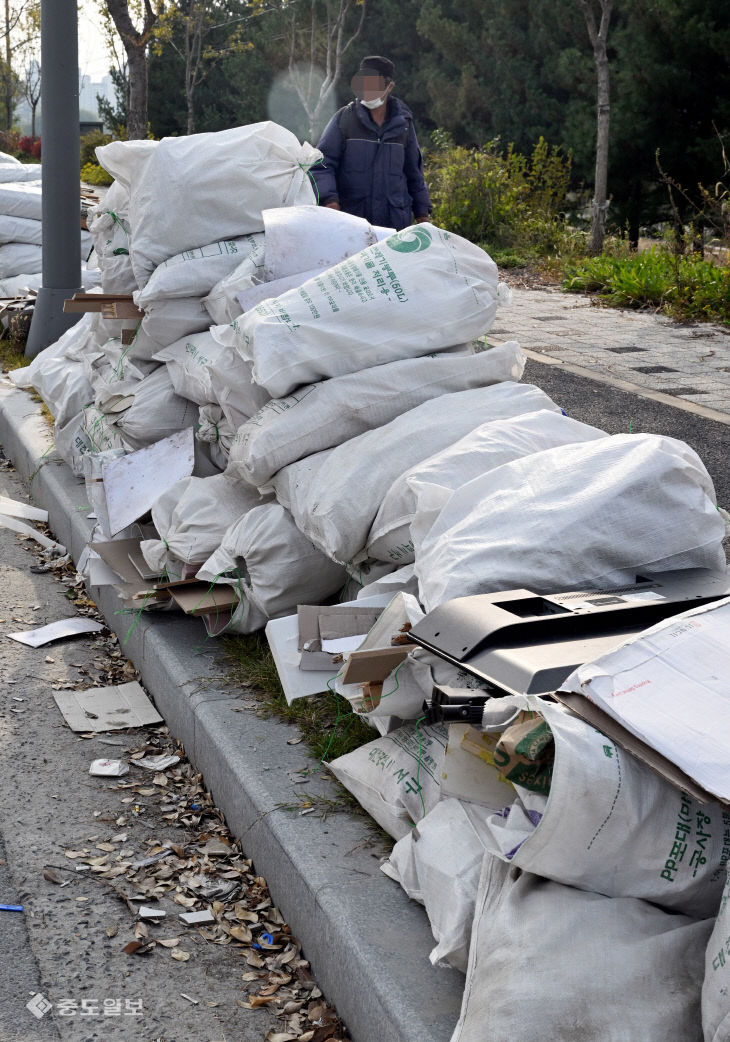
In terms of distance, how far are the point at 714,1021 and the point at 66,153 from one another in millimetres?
7081

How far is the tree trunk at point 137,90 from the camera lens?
18.1m

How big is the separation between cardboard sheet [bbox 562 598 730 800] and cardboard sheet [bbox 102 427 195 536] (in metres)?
2.48

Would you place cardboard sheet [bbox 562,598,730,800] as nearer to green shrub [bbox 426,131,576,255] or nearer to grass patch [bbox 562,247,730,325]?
grass patch [bbox 562,247,730,325]

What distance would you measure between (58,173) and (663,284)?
557cm

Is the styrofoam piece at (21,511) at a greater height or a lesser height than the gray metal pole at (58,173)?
lesser

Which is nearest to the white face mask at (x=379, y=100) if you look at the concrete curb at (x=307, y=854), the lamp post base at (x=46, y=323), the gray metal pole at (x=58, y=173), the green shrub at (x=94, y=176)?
the gray metal pole at (x=58, y=173)

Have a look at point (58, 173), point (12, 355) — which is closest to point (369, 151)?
point (58, 173)

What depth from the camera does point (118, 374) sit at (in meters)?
4.96

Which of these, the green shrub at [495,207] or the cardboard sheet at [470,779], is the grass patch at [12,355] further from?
the green shrub at [495,207]

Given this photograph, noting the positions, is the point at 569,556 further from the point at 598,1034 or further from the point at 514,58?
the point at 514,58

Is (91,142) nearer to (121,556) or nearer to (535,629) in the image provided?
(121,556)

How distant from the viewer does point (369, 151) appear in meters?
7.18

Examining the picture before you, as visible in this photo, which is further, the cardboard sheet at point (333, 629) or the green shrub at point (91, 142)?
the green shrub at point (91, 142)

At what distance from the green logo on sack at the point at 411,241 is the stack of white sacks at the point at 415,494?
0.01 m
